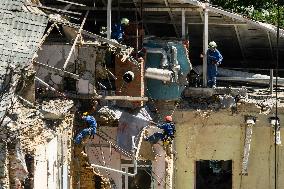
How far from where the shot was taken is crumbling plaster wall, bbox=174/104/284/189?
23328 millimetres

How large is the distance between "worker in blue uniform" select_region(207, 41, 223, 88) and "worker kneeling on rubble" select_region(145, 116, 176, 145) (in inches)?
85.9

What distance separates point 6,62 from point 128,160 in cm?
681

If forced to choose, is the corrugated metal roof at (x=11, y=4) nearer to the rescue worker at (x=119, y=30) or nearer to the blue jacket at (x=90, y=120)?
the blue jacket at (x=90, y=120)

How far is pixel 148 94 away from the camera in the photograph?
2348 centimetres

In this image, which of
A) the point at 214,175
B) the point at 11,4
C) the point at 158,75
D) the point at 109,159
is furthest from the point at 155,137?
the point at 214,175

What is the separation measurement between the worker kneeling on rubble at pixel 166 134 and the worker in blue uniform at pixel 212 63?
218cm

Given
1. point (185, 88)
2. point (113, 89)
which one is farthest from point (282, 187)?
point (113, 89)

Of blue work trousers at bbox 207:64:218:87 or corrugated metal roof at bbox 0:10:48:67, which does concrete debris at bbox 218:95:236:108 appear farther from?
corrugated metal roof at bbox 0:10:48:67

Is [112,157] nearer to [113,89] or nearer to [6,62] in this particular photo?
[113,89]

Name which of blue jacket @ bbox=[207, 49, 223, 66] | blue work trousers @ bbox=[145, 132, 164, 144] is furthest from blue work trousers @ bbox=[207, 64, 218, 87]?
blue work trousers @ bbox=[145, 132, 164, 144]

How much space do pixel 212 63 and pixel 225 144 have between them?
8.41ft

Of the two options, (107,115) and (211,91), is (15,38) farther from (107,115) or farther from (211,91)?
(211,91)

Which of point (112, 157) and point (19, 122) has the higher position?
point (19, 122)

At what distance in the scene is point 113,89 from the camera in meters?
23.0
